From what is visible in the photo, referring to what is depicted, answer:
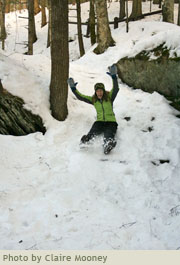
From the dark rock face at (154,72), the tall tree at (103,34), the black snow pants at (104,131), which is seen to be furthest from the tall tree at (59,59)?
the tall tree at (103,34)

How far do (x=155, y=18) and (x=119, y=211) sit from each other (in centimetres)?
1826

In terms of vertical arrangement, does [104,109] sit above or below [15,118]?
above

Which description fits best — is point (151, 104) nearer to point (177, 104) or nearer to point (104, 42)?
point (177, 104)

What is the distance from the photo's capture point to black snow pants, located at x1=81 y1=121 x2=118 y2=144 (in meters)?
5.70

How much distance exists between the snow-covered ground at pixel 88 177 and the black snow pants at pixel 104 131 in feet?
0.69

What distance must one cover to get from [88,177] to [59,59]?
120 inches

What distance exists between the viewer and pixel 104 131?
596cm

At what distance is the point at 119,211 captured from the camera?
3.95 meters

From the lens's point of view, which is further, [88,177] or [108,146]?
[108,146]

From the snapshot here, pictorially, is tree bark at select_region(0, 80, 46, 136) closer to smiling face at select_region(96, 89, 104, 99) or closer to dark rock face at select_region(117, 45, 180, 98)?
smiling face at select_region(96, 89, 104, 99)

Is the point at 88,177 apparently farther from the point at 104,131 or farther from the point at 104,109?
the point at 104,109

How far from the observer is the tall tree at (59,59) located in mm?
5861

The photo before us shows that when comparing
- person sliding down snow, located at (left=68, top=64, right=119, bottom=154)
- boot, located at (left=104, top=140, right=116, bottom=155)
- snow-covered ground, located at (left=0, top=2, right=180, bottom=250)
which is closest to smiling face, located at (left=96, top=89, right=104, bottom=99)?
person sliding down snow, located at (left=68, top=64, right=119, bottom=154)

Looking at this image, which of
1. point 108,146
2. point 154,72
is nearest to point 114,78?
point 108,146
